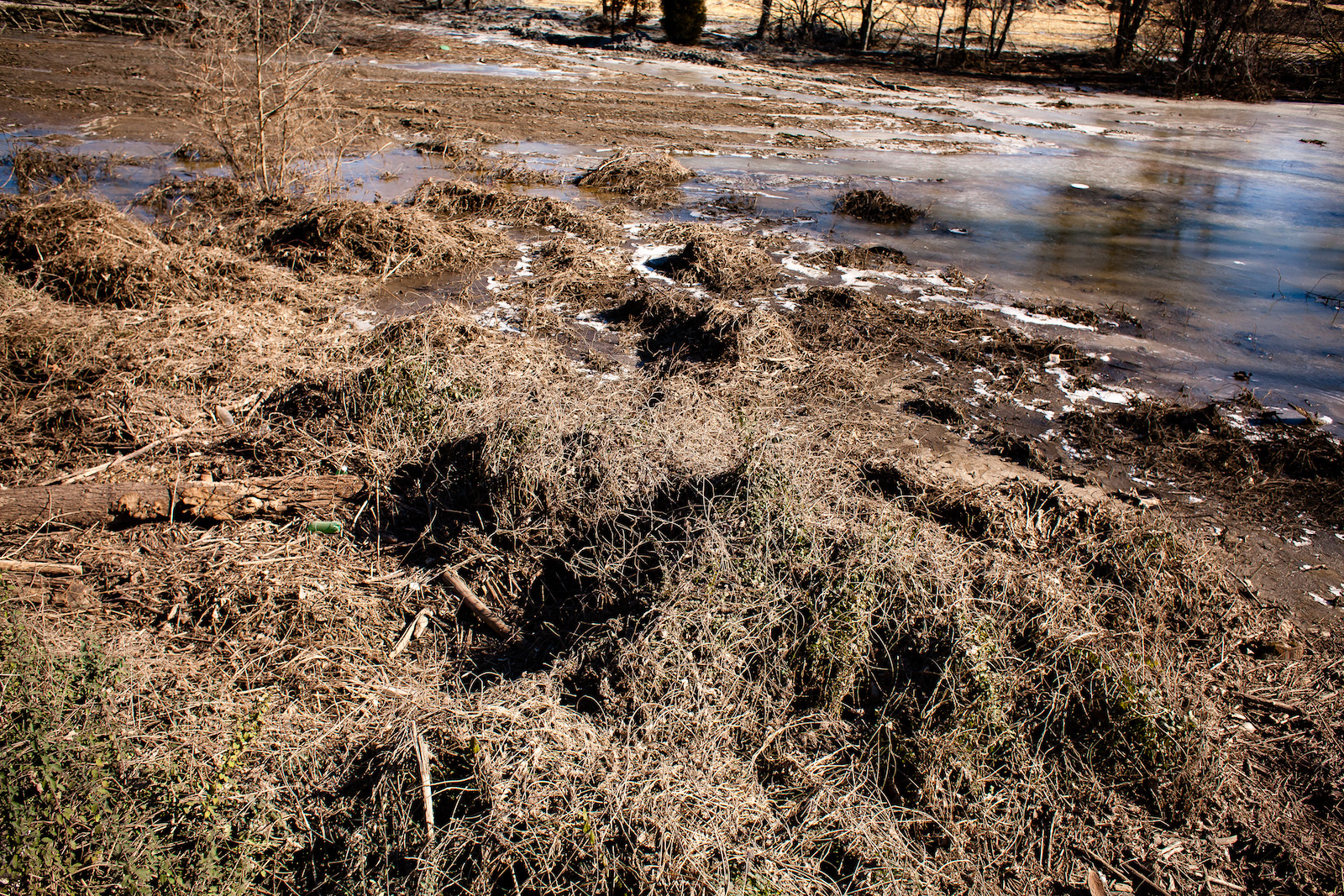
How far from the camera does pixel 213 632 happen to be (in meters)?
3.60

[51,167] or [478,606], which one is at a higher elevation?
[51,167]

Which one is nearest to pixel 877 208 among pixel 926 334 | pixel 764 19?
pixel 926 334

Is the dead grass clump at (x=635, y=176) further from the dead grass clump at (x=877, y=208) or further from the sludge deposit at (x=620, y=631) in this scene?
the sludge deposit at (x=620, y=631)

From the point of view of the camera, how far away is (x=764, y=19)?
82.1 ft

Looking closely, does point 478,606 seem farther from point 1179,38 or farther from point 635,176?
point 1179,38

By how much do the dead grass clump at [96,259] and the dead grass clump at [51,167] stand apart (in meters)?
3.33

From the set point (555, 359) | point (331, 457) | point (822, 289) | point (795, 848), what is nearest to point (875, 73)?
point (822, 289)

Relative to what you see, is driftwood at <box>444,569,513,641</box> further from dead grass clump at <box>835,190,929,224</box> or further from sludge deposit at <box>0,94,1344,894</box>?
dead grass clump at <box>835,190,929,224</box>

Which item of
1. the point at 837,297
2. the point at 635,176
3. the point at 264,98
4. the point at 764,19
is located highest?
the point at 764,19

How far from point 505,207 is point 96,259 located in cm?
466

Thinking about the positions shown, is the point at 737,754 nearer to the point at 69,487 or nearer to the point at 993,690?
the point at 993,690

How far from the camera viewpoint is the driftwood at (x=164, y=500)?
3.99 metres

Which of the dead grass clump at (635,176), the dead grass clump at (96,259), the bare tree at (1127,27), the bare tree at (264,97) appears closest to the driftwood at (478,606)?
the dead grass clump at (96,259)

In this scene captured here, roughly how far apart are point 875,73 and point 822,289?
17.7 m
